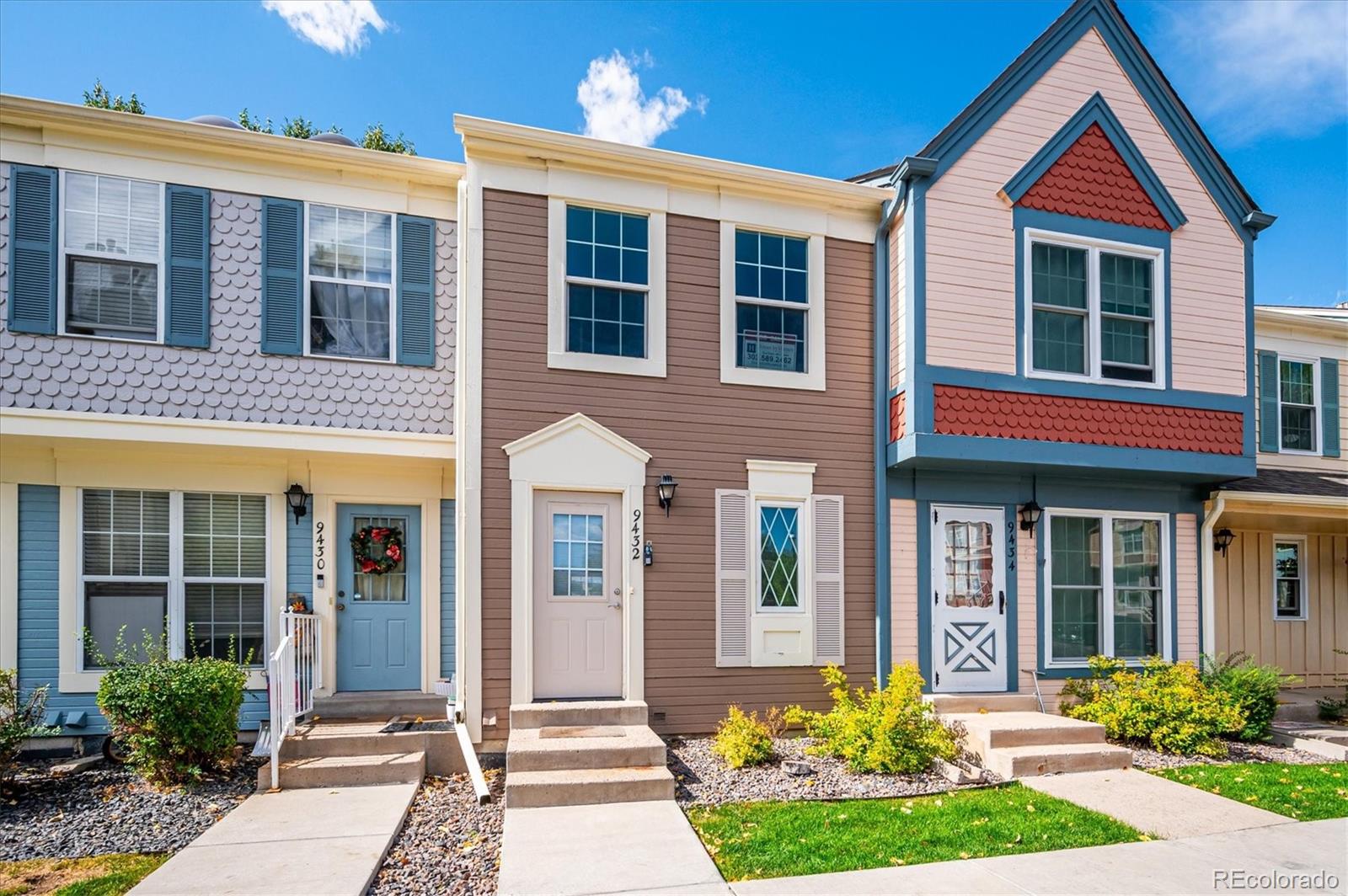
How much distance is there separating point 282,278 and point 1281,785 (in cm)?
977

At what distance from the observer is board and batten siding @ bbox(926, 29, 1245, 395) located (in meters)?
8.04

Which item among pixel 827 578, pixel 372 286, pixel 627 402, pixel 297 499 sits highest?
pixel 372 286

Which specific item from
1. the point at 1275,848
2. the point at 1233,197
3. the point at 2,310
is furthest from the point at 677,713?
the point at 1233,197

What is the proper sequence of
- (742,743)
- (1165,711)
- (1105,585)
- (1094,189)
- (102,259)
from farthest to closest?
1. (1105,585)
2. (1094,189)
3. (1165,711)
4. (102,259)
5. (742,743)

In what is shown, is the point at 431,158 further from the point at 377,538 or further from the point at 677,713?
the point at 677,713

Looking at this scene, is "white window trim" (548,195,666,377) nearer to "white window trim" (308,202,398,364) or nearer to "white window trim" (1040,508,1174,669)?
"white window trim" (308,202,398,364)

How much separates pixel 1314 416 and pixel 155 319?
14348 mm

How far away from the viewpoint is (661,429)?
25.3 feet

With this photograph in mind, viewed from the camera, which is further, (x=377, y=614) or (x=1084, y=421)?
(x=1084, y=421)

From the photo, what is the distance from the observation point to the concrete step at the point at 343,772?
20.0 ft

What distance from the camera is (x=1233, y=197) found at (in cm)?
904

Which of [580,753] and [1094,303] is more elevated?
[1094,303]

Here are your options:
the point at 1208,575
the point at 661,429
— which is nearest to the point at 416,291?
the point at 661,429

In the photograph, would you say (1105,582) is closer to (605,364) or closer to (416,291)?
(605,364)
